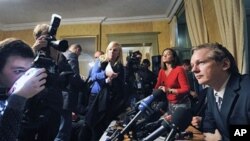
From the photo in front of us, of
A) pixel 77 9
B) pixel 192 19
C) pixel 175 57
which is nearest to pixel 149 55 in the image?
pixel 77 9

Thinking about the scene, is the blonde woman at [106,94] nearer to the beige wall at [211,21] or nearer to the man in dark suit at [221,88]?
the man in dark suit at [221,88]

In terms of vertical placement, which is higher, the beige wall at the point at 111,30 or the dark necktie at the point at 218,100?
the beige wall at the point at 111,30

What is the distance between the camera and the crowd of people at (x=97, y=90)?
0.87m

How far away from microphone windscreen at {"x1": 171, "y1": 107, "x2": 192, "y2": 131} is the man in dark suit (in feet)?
1.30

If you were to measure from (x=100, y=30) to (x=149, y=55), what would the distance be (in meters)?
1.18

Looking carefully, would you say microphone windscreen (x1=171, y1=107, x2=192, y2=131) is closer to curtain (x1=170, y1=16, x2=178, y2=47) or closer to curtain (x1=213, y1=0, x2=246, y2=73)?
curtain (x1=213, y1=0, x2=246, y2=73)

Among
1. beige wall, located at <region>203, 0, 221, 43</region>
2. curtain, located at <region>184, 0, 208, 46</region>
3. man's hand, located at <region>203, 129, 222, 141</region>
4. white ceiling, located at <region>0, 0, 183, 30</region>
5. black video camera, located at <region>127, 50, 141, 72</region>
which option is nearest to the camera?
man's hand, located at <region>203, 129, 222, 141</region>

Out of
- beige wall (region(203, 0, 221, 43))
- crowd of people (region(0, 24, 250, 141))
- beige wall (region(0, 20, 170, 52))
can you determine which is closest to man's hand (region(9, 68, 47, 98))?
crowd of people (region(0, 24, 250, 141))

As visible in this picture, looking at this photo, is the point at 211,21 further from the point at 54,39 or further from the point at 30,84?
the point at 30,84

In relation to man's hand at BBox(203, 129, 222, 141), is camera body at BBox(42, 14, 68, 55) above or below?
above

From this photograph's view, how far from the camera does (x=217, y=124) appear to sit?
52.7 inches

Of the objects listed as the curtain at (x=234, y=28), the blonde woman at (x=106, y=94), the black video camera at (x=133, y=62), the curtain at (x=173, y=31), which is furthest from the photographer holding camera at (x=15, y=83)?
the curtain at (x=173, y=31)

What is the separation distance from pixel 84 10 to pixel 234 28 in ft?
10.9

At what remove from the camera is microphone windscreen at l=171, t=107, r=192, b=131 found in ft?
2.86
